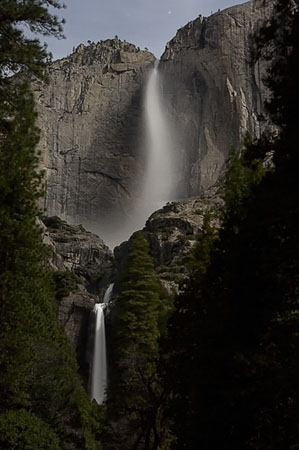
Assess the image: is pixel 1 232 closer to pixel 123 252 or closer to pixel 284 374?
pixel 284 374

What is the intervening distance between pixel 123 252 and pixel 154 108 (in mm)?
44717

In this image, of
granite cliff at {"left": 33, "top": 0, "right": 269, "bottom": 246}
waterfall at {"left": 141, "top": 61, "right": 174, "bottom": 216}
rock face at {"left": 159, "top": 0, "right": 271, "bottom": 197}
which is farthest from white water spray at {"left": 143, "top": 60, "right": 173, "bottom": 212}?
rock face at {"left": 159, "top": 0, "right": 271, "bottom": 197}

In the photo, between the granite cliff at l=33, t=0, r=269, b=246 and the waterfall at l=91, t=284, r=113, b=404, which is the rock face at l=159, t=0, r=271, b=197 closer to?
the granite cliff at l=33, t=0, r=269, b=246

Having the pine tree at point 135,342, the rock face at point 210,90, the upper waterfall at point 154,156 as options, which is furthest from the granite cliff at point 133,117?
the pine tree at point 135,342

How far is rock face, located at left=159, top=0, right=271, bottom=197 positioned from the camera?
8550cm

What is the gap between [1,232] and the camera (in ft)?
46.3

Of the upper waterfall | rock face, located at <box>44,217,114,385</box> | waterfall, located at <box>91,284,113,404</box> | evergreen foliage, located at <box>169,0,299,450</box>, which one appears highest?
the upper waterfall

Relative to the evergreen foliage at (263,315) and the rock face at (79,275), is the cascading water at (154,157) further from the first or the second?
the evergreen foliage at (263,315)

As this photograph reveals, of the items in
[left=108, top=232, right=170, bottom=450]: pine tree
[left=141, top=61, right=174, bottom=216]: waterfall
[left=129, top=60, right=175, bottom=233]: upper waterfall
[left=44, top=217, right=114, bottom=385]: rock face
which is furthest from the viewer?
[left=141, top=61, right=174, bottom=216]: waterfall

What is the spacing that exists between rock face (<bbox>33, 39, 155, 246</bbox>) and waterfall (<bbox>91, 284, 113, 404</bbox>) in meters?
40.7

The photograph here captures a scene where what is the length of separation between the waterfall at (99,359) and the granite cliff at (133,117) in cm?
3954

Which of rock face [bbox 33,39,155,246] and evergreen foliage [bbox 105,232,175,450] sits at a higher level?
rock face [bbox 33,39,155,246]

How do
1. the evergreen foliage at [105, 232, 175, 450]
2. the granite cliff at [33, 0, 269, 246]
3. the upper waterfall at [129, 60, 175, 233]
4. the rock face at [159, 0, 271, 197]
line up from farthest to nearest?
the upper waterfall at [129, 60, 175, 233]
the granite cliff at [33, 0, 269, 246]
the rock face at [159, 0, 271, 197]
the evergreen foliage at [105, 232, 175, 450]

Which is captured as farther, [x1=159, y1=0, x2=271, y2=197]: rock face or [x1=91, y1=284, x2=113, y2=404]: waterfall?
[x1=159, y1=0, x2=271, y2=197]: rock face
